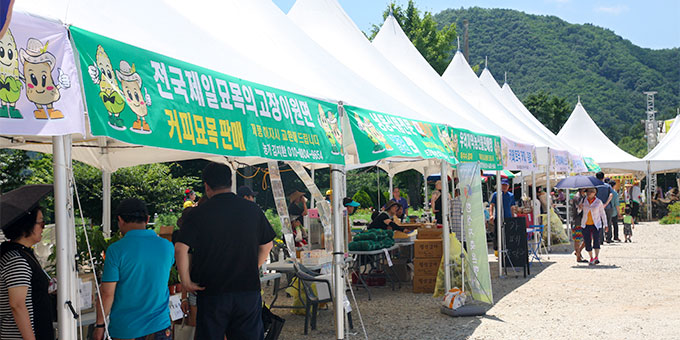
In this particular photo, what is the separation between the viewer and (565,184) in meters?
14.8

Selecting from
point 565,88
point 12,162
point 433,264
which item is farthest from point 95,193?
point 565,88

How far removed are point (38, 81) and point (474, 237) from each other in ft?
23.4

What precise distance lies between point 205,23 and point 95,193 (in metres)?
12.6

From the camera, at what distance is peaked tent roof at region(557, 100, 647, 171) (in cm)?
2766

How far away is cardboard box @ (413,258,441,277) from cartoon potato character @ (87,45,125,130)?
773 centimetres

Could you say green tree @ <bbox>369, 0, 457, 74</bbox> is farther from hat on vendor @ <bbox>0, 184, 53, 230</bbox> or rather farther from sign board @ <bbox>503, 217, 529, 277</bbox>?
hat on vendor @ <bbox>0, 184, 53, 230</bbox>

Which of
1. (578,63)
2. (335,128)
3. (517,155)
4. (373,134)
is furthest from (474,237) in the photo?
(578,63)

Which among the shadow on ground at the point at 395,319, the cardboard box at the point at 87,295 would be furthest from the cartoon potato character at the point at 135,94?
the shadow on ground at the point at 395,319

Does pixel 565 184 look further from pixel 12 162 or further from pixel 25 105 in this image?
pixel 25 105

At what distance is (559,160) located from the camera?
15.7 m

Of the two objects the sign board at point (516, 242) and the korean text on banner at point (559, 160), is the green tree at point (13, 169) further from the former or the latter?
the korean text on banner at point (559, 160)

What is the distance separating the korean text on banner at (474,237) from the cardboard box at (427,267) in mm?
1228

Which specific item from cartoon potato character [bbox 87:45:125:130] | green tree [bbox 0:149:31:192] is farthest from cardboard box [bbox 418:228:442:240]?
green tree [bbox 0:149:31:192]

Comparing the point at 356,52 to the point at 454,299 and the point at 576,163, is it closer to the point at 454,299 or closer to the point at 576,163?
the point at 454,299
